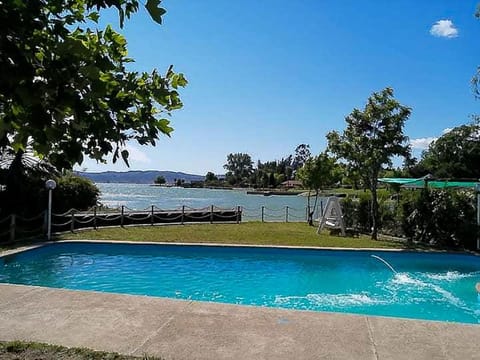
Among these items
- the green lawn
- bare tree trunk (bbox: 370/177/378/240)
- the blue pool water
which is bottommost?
the blue pool water

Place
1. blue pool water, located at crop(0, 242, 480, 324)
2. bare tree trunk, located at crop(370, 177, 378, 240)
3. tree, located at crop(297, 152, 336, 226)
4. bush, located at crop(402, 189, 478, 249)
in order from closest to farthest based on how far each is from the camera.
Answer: blue pool water, located at crop(0, 242, 480, 324) → bush, located at crop(402, 189, 478, 249) → bare tree trunk, located at crop(370, 177, 378, 240) → tree, located at crop(297, 152, 336, 226)

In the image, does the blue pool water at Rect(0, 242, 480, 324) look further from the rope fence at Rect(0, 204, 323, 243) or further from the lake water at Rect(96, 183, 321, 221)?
the lake water at Rect(96, 183, 321, 221)

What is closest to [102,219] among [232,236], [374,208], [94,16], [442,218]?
[232,236]

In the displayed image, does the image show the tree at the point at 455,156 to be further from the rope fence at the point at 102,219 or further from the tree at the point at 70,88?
the tree at the point at 70,88

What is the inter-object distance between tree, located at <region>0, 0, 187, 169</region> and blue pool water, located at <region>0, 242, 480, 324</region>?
7521mm

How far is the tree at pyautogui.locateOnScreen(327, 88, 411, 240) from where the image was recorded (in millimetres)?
15930

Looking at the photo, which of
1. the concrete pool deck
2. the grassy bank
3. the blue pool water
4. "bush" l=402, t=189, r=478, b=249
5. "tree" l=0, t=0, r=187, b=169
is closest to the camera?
"tree" l=0, t=0, r=187, b=169

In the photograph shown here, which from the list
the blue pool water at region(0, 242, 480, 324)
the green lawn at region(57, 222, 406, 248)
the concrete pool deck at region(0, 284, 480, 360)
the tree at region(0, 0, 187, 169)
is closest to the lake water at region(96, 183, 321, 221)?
the green lawn at region(57, 222, 406, 248)

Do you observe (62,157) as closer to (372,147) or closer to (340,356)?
(340,356)

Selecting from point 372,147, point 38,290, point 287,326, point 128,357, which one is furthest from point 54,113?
point 372,147

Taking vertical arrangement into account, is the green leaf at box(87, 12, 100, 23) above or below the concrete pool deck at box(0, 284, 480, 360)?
above

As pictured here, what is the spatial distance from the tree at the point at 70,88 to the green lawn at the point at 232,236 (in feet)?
41.2

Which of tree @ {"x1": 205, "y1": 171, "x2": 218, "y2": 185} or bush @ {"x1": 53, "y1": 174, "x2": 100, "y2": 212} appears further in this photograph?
tree @ {"x1": 205, "y1": 171, "x2": 218, "y2": 185}

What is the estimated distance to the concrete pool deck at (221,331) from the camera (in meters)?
3.92
